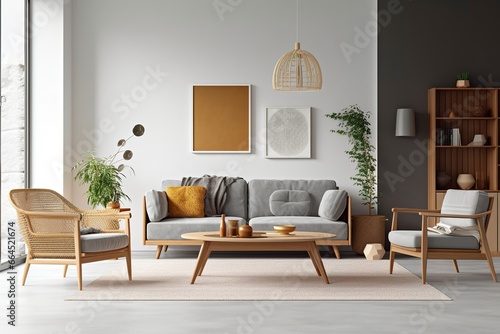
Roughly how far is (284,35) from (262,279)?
3.60m

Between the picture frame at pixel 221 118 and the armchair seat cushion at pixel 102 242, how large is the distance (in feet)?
8.91

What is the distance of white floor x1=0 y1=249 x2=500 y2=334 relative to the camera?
4133 mm

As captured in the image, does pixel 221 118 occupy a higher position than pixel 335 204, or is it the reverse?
pixel 221 118

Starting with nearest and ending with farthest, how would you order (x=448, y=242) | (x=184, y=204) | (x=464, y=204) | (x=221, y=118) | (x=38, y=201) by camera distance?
(x=448, y=242) → (x=38, y=201) → (x=464, y=204) → (x=184, y=204) → (x=221, y=118)

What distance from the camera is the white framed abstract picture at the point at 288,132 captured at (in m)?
8.60

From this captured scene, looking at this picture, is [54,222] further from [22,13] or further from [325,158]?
[325,158]

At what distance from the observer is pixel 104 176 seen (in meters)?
8.13

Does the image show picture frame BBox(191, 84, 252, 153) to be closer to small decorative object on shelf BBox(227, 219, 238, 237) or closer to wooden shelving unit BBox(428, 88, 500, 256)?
wooden shelving unit BBox(428, 88, 500, 256)

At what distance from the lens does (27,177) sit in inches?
313

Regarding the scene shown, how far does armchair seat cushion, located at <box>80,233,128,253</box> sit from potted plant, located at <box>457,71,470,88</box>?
14.6 ft

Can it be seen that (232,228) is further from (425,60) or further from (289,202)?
(425,60)

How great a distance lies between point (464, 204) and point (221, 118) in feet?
10.9

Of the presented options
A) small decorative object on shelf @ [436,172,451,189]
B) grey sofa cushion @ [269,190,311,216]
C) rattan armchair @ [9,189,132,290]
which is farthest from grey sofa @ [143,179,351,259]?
rattan armchair @ [9,189,132,290]

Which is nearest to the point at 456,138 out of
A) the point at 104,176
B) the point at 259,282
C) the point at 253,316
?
the point at 259,282
